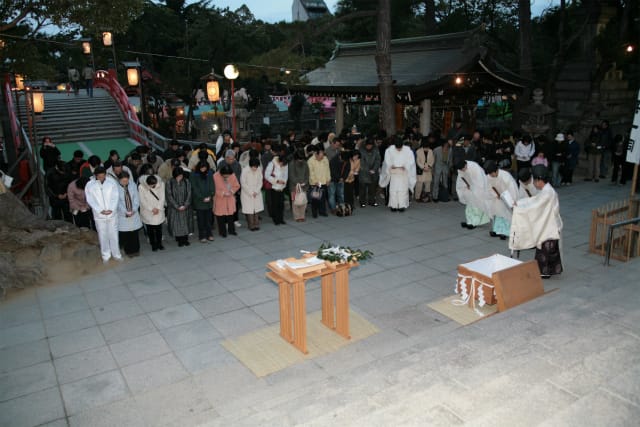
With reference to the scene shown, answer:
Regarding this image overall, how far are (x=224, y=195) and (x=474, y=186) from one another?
15.5 ft

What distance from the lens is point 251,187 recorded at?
1056 cm

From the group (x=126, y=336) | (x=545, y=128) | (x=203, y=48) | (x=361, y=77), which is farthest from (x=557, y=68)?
(x=126, y=336)

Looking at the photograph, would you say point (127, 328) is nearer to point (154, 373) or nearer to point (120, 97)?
point (154, 373)

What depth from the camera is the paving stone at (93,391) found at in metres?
5.14

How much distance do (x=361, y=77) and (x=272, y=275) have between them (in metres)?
15.0

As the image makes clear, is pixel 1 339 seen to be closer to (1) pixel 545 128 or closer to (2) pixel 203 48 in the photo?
(1) pixel 545 128

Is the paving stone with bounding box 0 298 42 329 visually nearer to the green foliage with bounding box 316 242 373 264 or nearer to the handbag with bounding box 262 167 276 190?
the green foliage with bounding box 316 242 373 264

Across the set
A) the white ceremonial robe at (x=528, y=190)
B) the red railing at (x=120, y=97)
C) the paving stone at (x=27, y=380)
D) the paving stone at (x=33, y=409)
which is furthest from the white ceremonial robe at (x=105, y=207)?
the red railing at (x=120, y=97)

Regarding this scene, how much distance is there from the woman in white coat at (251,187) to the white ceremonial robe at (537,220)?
4939 mm

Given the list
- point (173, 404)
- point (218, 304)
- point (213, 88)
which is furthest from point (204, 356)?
point (213, 88)

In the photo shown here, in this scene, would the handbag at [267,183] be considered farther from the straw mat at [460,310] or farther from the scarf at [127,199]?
the straw mat at [460,310]

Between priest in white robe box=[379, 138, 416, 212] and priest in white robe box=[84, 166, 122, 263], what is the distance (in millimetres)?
5821

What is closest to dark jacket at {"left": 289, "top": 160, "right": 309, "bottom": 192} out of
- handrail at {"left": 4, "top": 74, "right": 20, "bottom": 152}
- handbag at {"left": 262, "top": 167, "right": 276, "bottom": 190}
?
handbag at {"left": 262, "top": 167, "right": 276, "bottom": 190}

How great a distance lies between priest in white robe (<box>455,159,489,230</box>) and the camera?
1009cm
